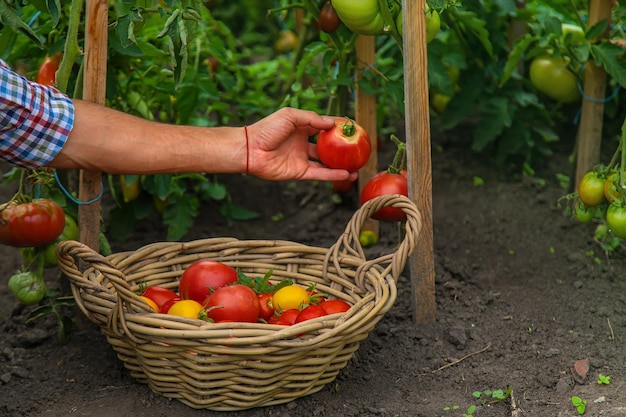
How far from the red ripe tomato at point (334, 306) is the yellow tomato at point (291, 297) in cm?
7

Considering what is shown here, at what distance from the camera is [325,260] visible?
2287mm

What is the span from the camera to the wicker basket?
72.5 inches

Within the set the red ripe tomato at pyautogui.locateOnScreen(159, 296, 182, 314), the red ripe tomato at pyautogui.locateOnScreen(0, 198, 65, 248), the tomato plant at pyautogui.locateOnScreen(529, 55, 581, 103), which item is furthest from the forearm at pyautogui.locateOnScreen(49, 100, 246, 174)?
the tomato plant at pyautogui.locateOnScreen(529, 55, 581, 103)

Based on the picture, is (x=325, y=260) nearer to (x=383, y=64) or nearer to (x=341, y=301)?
(x=341, y=301)

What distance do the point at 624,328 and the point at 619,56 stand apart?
915 millimetres

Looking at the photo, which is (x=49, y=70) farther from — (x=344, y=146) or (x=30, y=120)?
(x=344, y=146)

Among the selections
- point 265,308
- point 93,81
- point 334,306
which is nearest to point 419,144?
point 334,306

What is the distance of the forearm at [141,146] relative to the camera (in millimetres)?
2037

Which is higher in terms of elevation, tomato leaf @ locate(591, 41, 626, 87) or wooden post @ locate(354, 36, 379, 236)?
tomato leaf @ locate(591, 41, 626, 87)

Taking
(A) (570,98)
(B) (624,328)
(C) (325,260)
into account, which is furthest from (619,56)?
(C) (325,260)

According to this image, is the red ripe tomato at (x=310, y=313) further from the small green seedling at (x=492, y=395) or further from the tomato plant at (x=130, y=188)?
the tomato plant at (x=130, y=188)

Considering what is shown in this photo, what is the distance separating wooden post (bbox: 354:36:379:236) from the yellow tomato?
724mm

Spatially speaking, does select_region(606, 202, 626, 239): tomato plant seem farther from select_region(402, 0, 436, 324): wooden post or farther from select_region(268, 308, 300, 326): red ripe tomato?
select_region(268, 308, 300, 326): red ripe tomato

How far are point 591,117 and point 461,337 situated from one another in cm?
101
